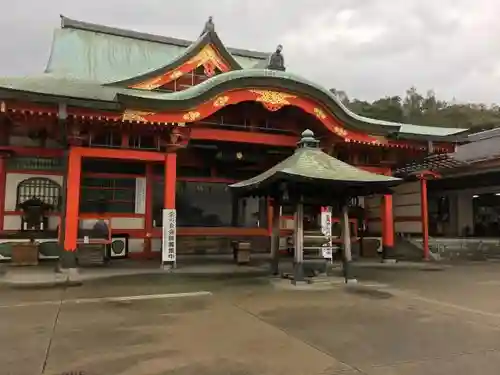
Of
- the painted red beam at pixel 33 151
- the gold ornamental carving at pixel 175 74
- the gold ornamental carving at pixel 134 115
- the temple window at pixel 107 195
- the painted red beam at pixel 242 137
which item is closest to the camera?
the gold ornamental carving at pixel 134 115

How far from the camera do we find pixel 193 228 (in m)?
16.9

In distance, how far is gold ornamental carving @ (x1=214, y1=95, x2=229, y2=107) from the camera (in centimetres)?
1303

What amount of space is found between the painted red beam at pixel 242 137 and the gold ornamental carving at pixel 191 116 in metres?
0.90

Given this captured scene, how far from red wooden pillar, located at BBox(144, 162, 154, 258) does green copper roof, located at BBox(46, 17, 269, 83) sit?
14.9 feet

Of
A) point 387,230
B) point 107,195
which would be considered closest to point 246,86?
point 107,195

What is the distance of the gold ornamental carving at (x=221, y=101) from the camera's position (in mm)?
13030

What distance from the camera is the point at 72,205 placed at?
39.4 feet

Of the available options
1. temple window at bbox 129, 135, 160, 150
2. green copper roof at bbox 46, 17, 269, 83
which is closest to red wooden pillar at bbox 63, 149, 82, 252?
temple window at bbox 129, 135, 160, 150

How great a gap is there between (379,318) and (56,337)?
447 centimetres

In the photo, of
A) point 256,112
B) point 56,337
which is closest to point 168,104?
point 256,112

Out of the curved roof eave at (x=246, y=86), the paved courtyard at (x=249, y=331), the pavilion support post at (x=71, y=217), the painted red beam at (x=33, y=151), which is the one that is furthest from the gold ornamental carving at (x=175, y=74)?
the paved courtyard at (x=249, y=331)

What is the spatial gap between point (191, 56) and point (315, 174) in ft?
31.5

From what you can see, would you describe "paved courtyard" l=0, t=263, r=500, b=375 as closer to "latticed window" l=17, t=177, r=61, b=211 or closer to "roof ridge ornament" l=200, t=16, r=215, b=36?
"latticed window" l=17, t=177, r=61, b=211

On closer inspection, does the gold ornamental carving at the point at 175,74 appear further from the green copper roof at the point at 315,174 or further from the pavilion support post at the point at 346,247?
the pavilion support post at the point at 346,247
